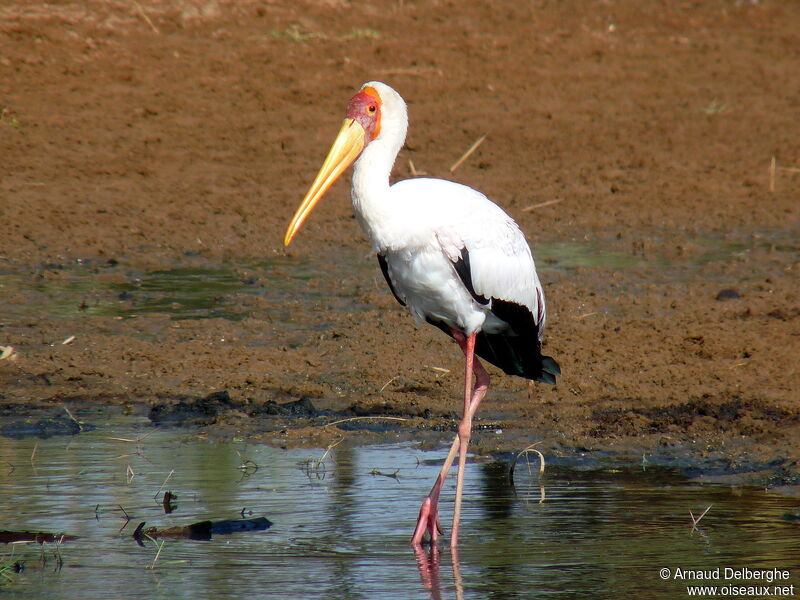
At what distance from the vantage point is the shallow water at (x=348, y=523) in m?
4.29

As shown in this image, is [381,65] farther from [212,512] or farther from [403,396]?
[212,512]

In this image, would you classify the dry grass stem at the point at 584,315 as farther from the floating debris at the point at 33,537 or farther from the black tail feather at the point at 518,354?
the floating debris at the point at 33,537

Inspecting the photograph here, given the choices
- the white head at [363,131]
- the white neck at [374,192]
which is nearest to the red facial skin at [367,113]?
the white head at [363,131]

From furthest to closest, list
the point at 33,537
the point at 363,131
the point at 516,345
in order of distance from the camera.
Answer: the point at 516,345 < the point at 363,131 < the point at 33,537

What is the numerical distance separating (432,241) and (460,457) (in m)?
0.82

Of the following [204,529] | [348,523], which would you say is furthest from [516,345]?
[204,529]

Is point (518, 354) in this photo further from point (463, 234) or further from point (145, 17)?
point (145, 17)

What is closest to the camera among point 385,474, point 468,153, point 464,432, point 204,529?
point 204,529

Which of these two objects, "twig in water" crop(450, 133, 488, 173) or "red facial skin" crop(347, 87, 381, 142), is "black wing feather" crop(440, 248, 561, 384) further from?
"twig in water" crop(450, 133, 488, 173)

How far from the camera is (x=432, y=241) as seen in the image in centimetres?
510

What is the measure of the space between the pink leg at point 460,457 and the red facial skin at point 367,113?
0.89m

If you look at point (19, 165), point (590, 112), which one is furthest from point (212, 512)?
point (590, 112)

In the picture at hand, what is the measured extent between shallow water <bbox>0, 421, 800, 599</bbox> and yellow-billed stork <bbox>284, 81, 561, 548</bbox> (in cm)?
25

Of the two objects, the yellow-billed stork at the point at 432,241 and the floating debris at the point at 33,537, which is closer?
the floating debris at the point at 33,537
